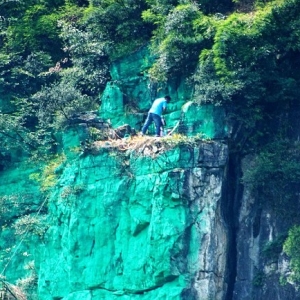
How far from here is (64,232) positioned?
2131 cm

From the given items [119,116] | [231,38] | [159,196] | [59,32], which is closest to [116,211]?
[159,196]

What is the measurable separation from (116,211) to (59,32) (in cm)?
563

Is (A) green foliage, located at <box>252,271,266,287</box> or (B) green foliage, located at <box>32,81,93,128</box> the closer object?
(A) green foliage, located at <box>252,271,266,287</box>

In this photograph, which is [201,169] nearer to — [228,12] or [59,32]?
[228,12]

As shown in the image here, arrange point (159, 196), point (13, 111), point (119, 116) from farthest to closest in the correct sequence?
point (13, 111), point (119, 116), point (159, 196)

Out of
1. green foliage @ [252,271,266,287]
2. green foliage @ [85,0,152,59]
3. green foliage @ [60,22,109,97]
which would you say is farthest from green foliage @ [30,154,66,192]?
green foliage @ [252,271,266,287]

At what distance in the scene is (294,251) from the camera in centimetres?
1973

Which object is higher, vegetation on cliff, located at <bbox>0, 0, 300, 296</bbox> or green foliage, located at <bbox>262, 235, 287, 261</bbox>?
vegetation on cliff, located at <bbox>0, 0, 300, 296</bbox>

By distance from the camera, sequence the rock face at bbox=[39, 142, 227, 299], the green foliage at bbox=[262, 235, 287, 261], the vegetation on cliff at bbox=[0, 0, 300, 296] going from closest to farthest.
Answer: the rock face at bbox=[39, 142, 227, 299], the green foliage at bbox=[262, 235, 287, 261], the vegetation on cliff at bbox=[0, 0, 300, 296]

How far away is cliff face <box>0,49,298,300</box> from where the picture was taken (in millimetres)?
20141

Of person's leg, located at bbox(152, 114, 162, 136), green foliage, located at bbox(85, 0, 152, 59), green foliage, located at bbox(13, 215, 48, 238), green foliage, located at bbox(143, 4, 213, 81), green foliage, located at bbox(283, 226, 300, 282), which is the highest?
green foliage, located at bbox(85, 0, 152, 59)

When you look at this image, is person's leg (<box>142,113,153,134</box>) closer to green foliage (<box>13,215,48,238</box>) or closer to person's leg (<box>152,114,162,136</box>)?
person's leg (<box>152,114,162,136</box>)

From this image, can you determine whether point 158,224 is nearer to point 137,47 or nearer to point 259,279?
point 259,279

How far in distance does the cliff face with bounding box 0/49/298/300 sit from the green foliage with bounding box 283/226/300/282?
38 cm
